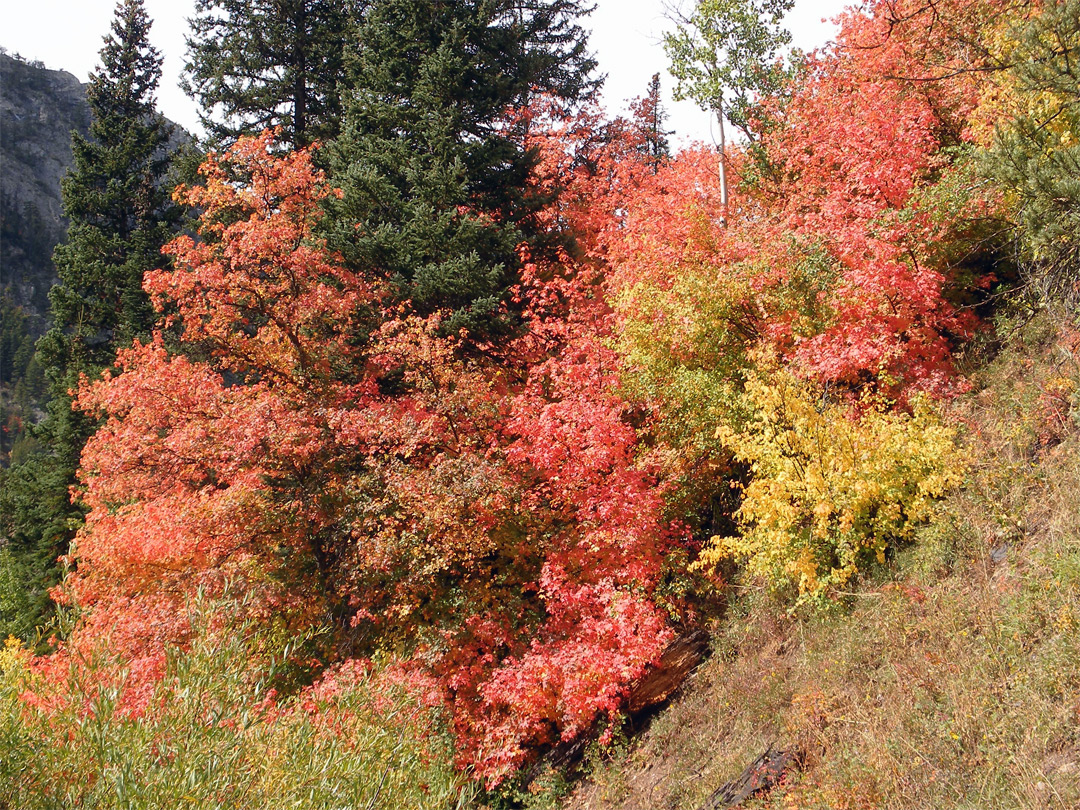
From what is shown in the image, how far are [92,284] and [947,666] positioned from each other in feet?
99.5

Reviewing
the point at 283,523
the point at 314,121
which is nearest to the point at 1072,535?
the point at 283,523

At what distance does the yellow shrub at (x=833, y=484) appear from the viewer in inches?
369

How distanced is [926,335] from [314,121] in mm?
21145

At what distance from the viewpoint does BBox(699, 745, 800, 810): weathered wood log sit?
26.0 feet

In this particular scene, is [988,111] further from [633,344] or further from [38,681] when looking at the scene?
[38,681]

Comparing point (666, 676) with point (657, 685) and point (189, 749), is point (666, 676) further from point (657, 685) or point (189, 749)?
point (189, 749)

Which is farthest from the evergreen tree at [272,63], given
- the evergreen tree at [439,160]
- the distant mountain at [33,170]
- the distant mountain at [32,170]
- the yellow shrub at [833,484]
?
the distant mountain at [32,170]

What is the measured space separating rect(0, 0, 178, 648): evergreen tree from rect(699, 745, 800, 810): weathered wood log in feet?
83.6

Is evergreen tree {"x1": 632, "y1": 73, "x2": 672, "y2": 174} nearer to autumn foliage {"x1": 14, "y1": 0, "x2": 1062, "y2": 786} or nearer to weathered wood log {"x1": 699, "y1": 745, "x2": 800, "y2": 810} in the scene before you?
autumn foliage {"x1": 14, "y1": 0, "x2": 1062, "y2": 786}

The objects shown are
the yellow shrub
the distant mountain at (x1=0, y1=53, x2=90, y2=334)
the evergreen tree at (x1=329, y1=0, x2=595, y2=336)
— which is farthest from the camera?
the distant mountain at (x1=0, y1=53, x2=90, y2=334)

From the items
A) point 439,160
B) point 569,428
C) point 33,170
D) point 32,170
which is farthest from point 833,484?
point 33,170

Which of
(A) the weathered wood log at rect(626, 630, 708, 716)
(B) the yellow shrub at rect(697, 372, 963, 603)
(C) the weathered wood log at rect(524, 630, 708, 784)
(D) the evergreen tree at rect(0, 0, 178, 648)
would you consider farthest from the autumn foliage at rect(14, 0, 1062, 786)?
(D) the evergreen tree at rect(0, 0, 178, 648)

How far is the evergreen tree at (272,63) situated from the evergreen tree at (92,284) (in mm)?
4904

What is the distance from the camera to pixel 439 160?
60.7ft
